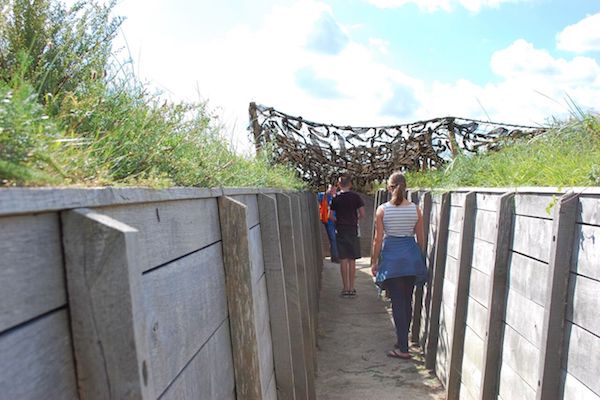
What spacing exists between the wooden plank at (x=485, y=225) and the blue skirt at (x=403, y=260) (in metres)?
1.58

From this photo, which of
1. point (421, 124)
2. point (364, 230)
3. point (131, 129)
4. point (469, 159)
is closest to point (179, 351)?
point (131, 129)

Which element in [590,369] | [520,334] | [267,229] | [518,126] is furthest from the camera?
[518,126]

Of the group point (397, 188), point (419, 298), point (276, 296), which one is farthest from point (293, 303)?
point (419, 298)

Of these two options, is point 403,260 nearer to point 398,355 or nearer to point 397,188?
point 397,188

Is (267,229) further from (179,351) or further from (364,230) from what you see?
Result: (364,230)

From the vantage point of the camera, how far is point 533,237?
3.15 metres

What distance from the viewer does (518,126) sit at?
1008 centimetres

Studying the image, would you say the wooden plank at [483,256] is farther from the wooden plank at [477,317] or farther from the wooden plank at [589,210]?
the wooden plank at [589,210]

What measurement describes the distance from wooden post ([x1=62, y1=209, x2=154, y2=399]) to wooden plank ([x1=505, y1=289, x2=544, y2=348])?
2.46m

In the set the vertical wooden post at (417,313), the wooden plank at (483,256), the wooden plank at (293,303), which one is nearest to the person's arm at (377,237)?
the vertical wooden post at (417,313)

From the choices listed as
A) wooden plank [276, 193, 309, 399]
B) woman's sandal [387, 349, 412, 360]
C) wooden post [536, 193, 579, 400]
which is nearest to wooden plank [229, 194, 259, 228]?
wooden plank [276, 193, 309, 399]

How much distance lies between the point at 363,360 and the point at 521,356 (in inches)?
127

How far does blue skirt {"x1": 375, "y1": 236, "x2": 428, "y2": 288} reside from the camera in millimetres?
5945

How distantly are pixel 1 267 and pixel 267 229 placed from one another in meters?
2.68
